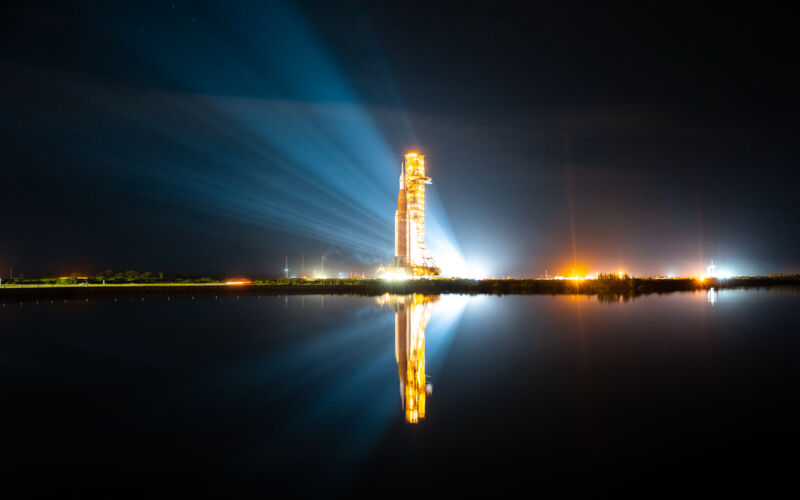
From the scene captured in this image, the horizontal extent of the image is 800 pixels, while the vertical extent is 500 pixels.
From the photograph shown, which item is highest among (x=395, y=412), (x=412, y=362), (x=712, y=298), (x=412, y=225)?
(x=412, y=225)

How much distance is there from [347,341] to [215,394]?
6.62 metres

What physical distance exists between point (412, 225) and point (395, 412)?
56618 millimetres

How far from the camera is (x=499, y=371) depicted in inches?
428

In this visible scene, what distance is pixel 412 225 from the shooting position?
64250 millimetres

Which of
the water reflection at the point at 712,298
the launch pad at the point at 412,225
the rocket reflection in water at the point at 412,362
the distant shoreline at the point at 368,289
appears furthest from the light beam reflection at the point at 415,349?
the launch pad at the point at 412,225

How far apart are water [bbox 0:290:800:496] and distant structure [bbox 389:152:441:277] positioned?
156ft

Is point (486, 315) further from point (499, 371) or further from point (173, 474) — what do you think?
point (173, 474)

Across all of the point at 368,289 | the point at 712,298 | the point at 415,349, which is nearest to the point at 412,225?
the point at 368,289

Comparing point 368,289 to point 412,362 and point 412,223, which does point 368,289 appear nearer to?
point 412,223

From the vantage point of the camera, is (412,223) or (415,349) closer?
(415,349)

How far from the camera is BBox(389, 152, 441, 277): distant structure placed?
6412cm

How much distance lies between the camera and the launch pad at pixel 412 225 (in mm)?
64062

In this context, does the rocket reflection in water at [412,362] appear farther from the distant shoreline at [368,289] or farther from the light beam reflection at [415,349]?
the distant shoreline at [368,289]

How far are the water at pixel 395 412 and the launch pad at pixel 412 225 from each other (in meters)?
47.5
